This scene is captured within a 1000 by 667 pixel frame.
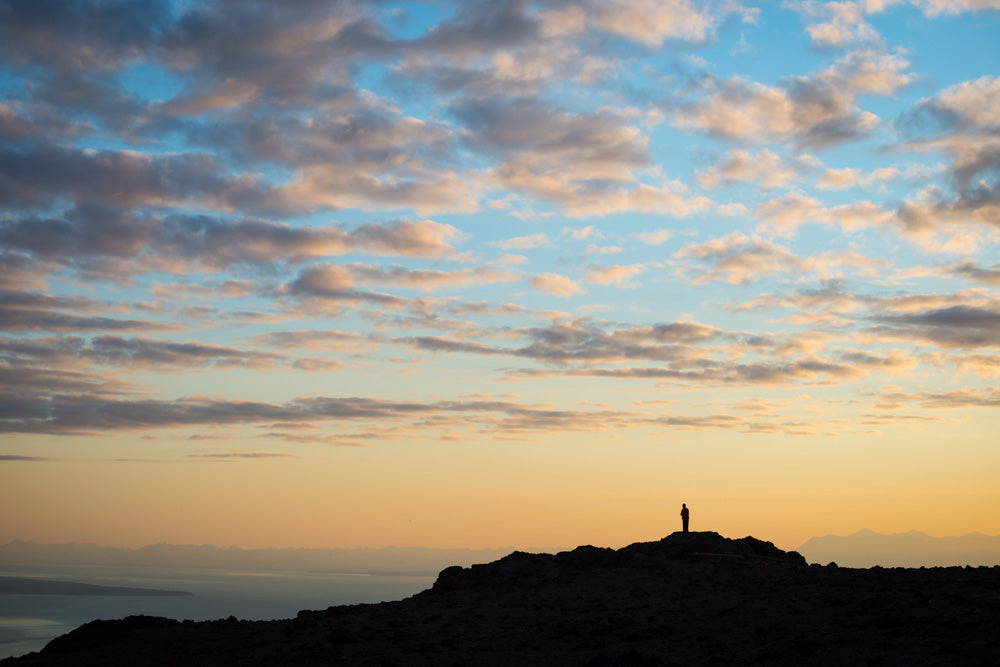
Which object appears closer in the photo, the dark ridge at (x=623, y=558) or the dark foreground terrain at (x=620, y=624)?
the dark foreground terrain at (x=620, y=624)

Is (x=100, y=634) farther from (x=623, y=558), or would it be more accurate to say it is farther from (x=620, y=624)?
(x=623, y=558)

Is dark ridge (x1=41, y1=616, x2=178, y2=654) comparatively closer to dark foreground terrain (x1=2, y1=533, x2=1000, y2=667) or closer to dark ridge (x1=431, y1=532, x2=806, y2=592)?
dark foreground terrain (x1=2, y1=533, x2=1000, y2=667)

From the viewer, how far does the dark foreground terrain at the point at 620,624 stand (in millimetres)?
20922

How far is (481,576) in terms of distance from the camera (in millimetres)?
35625

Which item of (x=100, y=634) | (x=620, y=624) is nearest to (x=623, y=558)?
(x=620, y=624)

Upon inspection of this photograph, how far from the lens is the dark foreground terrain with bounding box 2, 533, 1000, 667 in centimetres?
2092

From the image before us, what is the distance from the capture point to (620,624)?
84.6ft

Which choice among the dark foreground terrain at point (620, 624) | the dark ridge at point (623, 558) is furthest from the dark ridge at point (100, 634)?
the dark ridge at point (623, 558)

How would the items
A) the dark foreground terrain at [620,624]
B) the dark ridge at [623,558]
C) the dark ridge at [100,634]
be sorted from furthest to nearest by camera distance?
the dark ridge at [623,558] < the dark ridge at [100,634] < the dark foreground terrain at [620,624]

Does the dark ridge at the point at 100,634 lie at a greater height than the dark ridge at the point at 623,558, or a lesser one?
lesser

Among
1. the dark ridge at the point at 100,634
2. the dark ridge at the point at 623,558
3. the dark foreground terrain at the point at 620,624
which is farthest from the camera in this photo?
the dark ridge at the point at 623,558

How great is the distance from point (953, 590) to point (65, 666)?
26283mm

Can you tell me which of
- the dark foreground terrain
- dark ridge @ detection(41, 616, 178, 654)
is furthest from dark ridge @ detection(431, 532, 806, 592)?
dark ridge @ detection(41, 616, 178, 654)

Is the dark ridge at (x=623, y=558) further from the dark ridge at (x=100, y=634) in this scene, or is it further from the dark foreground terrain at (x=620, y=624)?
the dark ridge at (x=100, y=634)
